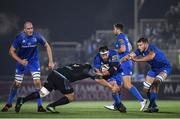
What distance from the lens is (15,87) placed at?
13.0 meters

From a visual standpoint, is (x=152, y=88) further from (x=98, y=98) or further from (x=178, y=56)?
(x=178, y=56)

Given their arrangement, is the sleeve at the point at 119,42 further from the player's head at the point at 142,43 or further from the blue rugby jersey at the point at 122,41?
the player's head at the point at 142,43

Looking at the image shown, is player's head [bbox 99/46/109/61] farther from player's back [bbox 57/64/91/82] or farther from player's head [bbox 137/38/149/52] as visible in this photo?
player's head [bbox 137/38/149/52]

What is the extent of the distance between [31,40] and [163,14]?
41.7ft

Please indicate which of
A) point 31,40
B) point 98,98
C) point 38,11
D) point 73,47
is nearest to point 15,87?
point 31,40

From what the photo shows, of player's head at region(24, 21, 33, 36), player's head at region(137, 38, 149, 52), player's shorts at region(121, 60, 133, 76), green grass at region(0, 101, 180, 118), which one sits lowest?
green grass at region(0, 101, 180, 118)

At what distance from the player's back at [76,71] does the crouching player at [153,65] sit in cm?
166

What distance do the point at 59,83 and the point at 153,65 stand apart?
2779 millimetres

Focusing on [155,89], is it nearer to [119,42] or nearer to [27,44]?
[119,42]

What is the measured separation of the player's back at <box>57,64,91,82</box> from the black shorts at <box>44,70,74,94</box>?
0.34 ft

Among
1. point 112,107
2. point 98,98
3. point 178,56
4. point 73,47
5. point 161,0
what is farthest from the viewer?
point 161,0

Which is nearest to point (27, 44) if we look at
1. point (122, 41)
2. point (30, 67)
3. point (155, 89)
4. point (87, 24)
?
point (30, 67)

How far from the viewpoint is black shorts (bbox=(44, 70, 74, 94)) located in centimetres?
1180

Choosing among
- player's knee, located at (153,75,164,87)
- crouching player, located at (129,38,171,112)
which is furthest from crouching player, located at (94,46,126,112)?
player's knee, located at (153,75,164,87)
